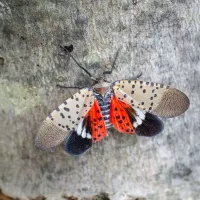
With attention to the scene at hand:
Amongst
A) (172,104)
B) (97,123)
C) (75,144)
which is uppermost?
(172,104)

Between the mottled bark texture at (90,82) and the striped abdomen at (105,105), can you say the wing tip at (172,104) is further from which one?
the striped abdomen at (105,105)

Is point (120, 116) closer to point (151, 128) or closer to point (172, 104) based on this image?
point (151, 128)

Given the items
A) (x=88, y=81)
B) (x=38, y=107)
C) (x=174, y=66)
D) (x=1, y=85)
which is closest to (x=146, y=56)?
(x=174, y=66)

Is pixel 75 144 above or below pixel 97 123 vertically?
below

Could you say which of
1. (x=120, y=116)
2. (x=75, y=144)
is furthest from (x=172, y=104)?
(x=75, y=144)

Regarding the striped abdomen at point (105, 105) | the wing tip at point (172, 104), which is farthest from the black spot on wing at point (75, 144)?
the wing tip at point (172, 104)

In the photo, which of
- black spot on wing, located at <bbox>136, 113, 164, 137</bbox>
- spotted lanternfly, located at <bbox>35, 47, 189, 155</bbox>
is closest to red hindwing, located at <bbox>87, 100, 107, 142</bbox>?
spotted lanternfly, located at <bbox>35, 47, 189, 155</bbox>

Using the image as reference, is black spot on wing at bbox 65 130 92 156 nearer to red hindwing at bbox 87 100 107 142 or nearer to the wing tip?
red hindwing at bbox 87 100 107 142
